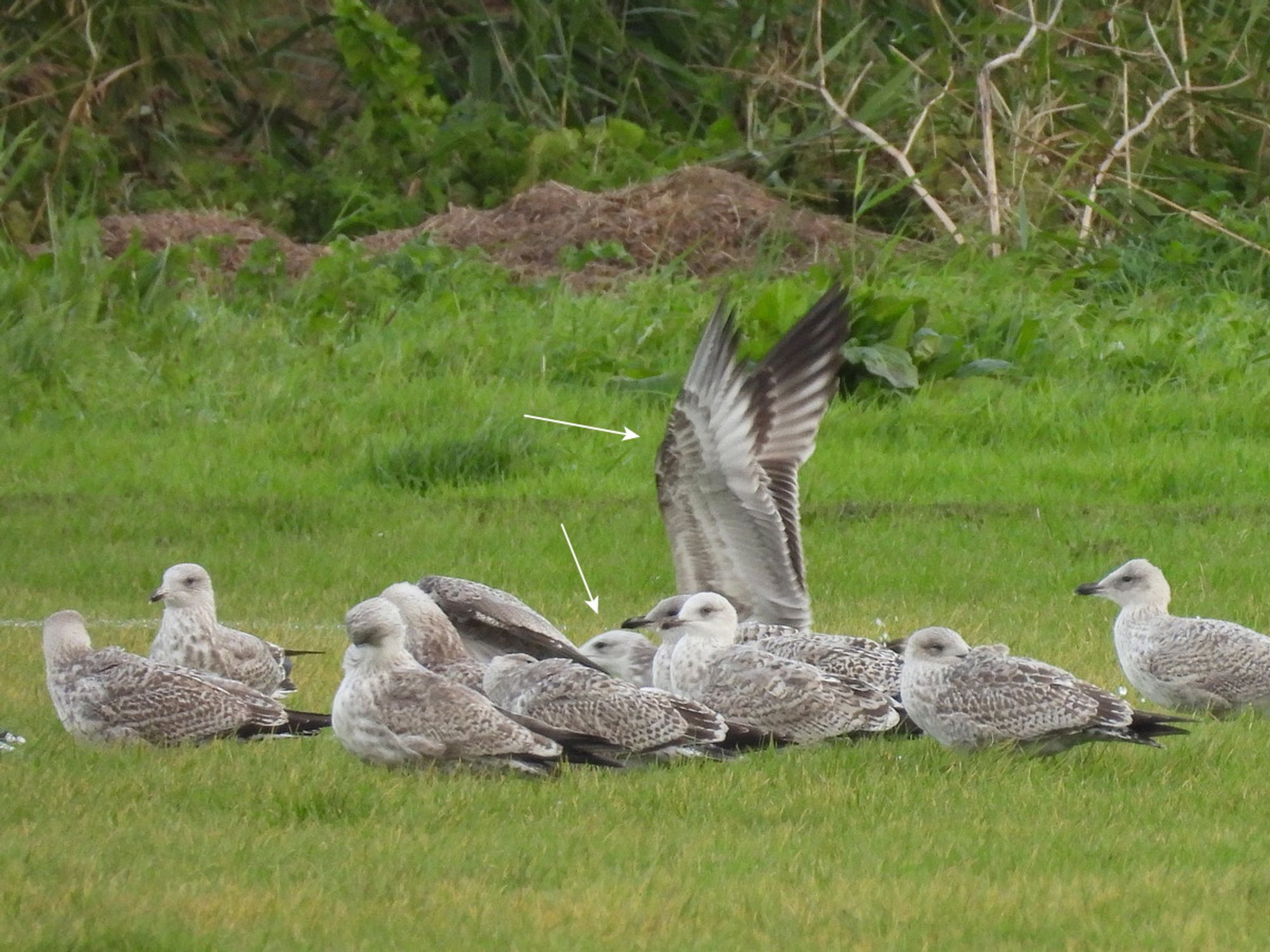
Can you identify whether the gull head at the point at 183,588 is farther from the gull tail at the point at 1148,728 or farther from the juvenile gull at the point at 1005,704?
the gull tail at the point at 1148,728

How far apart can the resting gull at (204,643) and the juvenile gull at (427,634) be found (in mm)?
484

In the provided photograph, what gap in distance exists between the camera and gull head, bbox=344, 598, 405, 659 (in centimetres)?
648

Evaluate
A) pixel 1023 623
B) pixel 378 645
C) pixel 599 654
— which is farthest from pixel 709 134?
pixel 378 645

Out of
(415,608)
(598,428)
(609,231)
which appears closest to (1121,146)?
(609,231)

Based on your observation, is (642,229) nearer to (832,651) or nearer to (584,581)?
(584,581)

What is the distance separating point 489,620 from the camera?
8062mm

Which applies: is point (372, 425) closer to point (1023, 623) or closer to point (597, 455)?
point (597, 455)

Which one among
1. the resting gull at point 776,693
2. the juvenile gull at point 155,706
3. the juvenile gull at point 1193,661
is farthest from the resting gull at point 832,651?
the juvenile gull at point 155,706

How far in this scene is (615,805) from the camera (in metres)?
5.93

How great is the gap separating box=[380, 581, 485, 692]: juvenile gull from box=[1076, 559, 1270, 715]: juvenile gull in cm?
223

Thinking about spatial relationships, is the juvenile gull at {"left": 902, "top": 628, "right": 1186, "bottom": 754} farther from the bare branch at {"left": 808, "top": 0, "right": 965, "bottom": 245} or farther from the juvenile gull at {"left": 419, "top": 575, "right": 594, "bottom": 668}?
the bare branch at {"left": 808, "top": 0, "right": 965, "bottom": 245}

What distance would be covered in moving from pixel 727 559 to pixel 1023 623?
1369 millimetres

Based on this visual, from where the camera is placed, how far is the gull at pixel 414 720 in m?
6.27

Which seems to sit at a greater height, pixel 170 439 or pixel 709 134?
pixel 709 134
